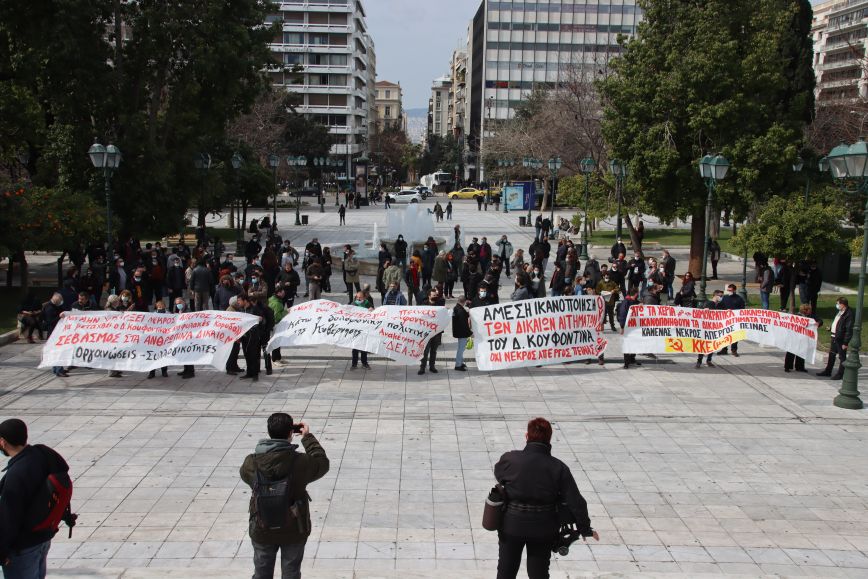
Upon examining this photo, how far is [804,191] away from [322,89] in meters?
87.6

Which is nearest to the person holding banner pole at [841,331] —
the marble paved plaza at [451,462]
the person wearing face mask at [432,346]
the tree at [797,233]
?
the marble paved plaza at [451,462]

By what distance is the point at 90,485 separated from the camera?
9148 mm

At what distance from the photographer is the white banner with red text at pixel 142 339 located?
535 inches

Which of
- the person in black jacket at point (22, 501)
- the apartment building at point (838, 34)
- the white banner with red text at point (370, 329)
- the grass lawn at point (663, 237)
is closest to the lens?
the person in black jacket at point (22, 501)

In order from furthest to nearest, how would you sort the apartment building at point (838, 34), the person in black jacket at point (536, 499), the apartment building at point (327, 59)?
1. the apartment building at point (327, 59)
2. the apartment building at point (838, 34)
3. the person in black jacket at point (536, 499)

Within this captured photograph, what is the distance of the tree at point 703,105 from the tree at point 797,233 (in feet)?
14.9

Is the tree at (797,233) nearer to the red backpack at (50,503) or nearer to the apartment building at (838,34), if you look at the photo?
the red backpack at (50,503)

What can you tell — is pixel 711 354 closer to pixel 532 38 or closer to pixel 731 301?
pixel 731 301

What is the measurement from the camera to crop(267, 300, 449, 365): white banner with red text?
14.4m

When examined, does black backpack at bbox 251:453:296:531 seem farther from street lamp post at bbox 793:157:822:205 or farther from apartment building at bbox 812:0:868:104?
apartment building at bbox 812:0:868:104

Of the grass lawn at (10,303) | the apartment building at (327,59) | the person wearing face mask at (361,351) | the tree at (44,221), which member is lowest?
the grass lawn at (10,303)

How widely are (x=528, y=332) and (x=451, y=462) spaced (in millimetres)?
4960

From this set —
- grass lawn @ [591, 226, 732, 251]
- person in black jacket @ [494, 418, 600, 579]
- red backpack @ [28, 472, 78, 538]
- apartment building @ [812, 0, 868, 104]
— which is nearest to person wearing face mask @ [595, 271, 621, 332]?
person in black jacket @ [494, 418, 600, 579]

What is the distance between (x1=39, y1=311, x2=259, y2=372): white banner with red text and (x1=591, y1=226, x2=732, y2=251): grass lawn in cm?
2931
